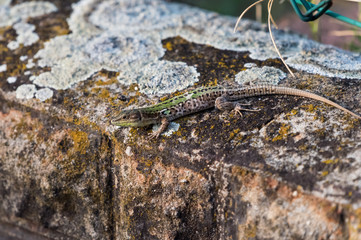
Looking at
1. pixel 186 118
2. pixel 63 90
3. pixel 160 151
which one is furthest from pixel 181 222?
pixel 63 90

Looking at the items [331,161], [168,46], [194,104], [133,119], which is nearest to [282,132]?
[331,161]

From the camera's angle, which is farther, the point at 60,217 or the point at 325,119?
the point at 60,217

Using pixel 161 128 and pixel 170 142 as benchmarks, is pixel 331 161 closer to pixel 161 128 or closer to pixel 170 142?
pixel 170 142

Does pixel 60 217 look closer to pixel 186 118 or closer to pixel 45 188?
pixel 45 188

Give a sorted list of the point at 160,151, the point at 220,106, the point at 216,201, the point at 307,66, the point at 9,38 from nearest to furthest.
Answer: the point at 216,201
the point at 160,151
the point at 220,106
the point at 307,66
the point at 9,38

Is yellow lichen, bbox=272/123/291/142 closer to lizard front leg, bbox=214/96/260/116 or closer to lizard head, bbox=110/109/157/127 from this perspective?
lizard front leg, bbox=214/96/260/116
